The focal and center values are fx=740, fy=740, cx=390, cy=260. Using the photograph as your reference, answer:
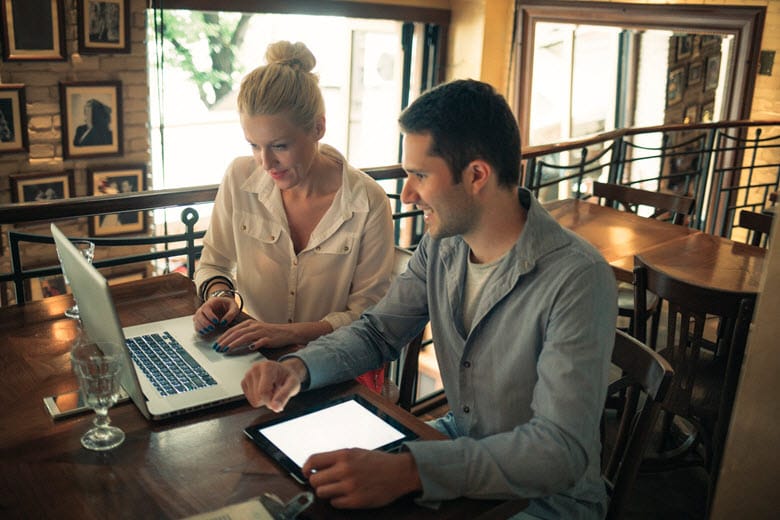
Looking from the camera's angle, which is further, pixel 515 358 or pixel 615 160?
pixel 615 160

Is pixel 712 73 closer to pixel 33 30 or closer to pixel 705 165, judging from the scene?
pixel 705 165

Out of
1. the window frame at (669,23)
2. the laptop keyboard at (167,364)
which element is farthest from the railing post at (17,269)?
the window frame at (669,23)

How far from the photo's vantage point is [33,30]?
457 centimetres

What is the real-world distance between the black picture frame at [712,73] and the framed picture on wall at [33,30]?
4.79m

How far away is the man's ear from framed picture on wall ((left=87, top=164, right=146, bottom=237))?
4.02m

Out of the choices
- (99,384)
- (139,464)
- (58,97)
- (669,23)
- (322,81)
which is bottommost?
(139,464)

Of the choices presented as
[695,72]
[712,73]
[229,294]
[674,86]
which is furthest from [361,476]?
[674,86]

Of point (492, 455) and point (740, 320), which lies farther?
point (740, 320)

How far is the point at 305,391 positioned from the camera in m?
1.46

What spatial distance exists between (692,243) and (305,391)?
2.23 metres

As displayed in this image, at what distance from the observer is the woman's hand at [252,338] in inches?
63.7

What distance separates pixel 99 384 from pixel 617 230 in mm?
2570

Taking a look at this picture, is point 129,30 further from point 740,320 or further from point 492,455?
point 492,455

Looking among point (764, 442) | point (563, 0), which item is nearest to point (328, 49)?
point (563, 0)
